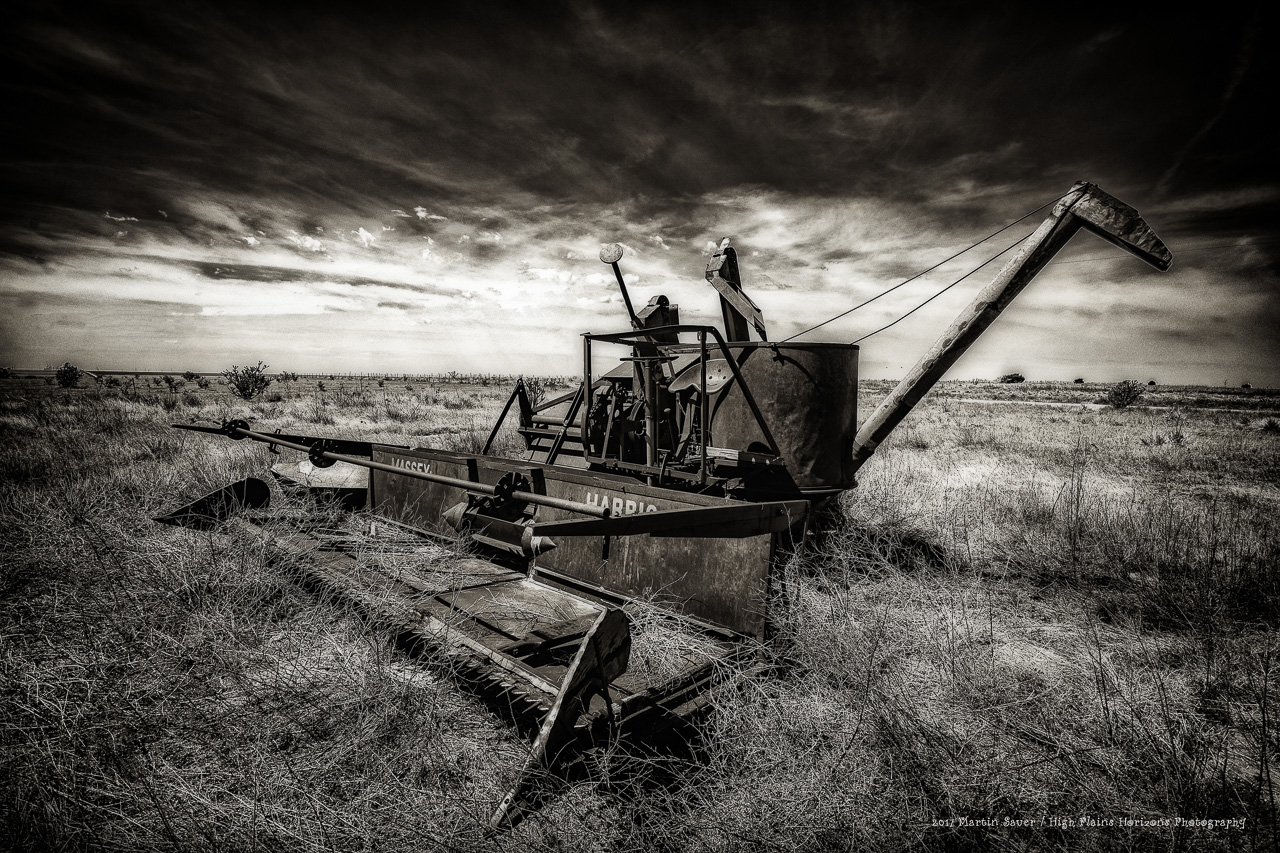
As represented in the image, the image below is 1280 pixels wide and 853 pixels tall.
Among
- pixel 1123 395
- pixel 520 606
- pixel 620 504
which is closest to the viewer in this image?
pixel 520 606

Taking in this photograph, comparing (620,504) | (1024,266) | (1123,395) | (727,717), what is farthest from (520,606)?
(1123,395)

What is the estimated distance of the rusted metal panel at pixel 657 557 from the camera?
10.5 ft

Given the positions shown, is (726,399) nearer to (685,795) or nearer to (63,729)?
(685,795)

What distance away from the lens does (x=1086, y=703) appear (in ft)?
9.65

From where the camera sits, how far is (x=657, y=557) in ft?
12.2

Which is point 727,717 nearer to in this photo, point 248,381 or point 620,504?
point 620,504

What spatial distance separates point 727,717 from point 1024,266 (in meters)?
4.18

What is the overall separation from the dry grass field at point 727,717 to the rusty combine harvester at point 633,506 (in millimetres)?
247

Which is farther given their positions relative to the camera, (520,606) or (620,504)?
(620,504)

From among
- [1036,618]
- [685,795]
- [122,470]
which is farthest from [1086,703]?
[122,470]

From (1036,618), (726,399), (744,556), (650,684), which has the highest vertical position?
(726,399)

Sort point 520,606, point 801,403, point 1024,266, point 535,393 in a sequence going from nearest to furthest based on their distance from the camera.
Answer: point 520,606
point 801,403
point 1024,266
point 535,393

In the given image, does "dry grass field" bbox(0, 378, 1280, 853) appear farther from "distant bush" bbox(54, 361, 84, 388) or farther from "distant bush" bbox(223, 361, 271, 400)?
"distant bush" bbox(54, 361, 84, 388)

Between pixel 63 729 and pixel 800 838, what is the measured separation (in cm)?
314
